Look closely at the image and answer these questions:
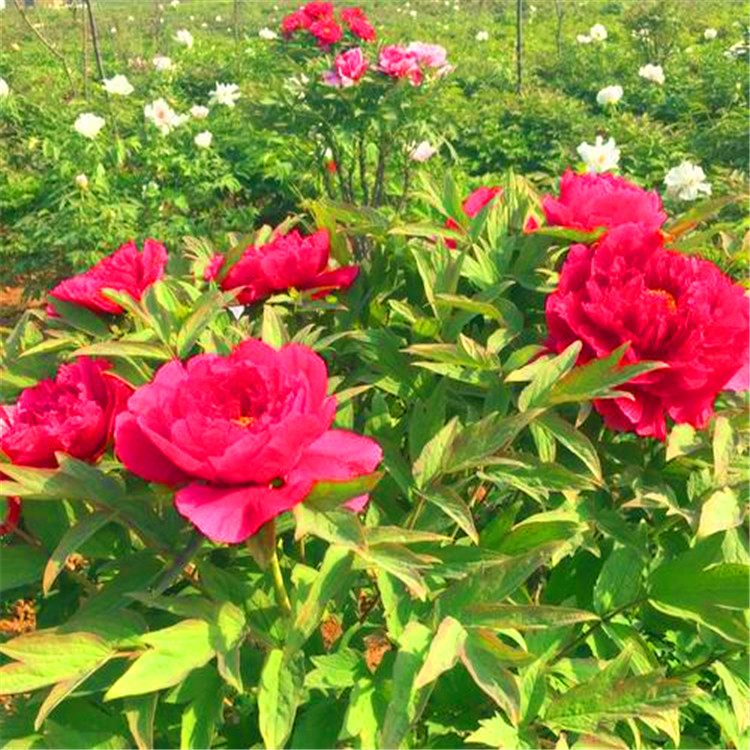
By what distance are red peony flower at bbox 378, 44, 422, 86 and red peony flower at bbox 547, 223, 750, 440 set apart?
127 inches

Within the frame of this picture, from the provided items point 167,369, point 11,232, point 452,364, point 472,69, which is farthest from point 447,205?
point 472,69

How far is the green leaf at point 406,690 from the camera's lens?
87cm

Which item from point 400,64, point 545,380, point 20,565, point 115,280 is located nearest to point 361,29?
point 400,64

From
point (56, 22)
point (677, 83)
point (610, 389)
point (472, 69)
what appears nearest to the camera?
point (610, 389)

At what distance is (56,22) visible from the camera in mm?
17922

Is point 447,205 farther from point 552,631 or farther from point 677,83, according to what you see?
point 677,83

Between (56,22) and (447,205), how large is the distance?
1886 cm

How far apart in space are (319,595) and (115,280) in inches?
24.6

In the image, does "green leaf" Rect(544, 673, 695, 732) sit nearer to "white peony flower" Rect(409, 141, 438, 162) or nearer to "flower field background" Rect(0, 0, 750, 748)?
"flower field background" Rect(0, 0, 750, 748)

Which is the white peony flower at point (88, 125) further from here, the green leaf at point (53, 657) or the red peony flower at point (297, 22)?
the green leaf at point (53, 657)

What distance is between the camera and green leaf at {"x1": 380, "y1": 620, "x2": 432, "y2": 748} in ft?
2.86

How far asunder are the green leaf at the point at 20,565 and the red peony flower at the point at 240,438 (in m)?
0.27

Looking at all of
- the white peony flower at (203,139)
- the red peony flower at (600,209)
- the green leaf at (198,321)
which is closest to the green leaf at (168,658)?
the green leaf at (198,321)

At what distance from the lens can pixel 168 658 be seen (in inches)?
35.6
